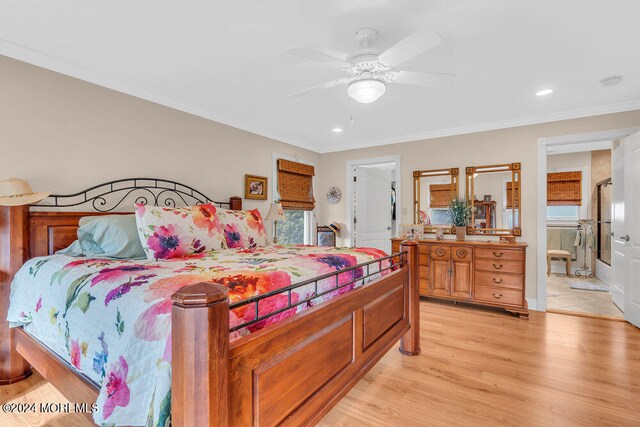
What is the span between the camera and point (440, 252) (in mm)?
3971

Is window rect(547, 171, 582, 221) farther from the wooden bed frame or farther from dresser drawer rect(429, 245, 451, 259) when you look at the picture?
the wooden bed frame

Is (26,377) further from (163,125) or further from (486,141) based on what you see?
(486,141)

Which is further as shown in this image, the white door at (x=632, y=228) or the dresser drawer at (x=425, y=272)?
the dresser drawer at (x=425, y=272)

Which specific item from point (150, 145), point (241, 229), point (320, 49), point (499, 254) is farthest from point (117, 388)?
point (499, 254)

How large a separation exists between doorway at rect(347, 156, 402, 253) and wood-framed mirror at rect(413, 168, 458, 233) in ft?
1.85

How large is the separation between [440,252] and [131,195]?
11.9ft

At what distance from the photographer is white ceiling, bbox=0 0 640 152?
1.83m

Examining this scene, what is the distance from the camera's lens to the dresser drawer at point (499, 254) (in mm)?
3543

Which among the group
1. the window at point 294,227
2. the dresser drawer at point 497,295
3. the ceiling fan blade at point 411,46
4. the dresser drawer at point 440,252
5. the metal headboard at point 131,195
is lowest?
the dresser drawer at point 497,295

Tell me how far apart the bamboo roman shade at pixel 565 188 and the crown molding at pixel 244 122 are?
2806 mm

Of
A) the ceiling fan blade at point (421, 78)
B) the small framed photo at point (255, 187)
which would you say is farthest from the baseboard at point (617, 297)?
the small framed photo at point (255, 187)

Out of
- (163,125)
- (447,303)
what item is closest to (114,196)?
(163,125)

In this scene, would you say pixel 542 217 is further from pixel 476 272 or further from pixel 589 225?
pixel 589 225

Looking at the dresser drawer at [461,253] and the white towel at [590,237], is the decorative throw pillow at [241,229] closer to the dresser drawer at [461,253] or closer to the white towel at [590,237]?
the dresser drawer at [461,253]
